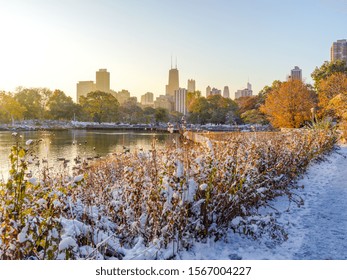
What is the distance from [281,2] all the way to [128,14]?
3301 mm

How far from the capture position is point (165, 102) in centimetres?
9038

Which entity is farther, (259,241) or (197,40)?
(197,40)

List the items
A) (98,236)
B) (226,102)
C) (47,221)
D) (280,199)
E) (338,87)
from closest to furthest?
(47,221) < (98,236) < (280,199) < (338,87) < (226,102)

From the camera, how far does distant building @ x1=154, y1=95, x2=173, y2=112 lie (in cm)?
8576

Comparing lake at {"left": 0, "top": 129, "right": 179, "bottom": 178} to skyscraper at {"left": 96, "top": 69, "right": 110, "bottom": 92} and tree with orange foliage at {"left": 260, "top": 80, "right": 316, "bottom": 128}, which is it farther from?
tree with orange foliage at {"left": 260, "top": 80, "right": 316, "bottom": 128}

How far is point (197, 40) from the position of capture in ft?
26.0

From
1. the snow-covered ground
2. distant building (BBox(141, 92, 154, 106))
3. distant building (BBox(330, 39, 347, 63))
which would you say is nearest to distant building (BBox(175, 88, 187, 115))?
distant building (BBox(141, 92, 154, 106))

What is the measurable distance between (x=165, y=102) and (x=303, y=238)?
88.1 m

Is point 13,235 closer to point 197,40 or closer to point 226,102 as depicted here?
point 197,40

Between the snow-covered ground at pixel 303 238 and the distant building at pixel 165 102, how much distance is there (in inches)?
3075

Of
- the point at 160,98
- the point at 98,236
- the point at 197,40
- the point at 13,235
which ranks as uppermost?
the point at 160,98

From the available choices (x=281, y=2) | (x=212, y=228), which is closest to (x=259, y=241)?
(x=212, y=228)

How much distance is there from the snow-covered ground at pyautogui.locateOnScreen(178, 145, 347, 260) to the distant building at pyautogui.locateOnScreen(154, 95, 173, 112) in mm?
78103

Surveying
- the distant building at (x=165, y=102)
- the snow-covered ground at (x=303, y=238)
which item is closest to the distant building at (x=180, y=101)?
the distant building at (x=165, y=102)
